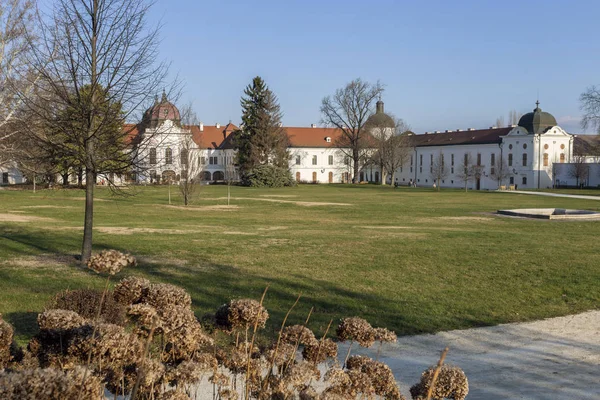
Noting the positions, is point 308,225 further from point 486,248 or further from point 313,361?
point 313,361

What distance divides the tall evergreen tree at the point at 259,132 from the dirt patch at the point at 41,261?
60194 mm

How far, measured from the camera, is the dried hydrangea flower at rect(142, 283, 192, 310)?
344 centimetres

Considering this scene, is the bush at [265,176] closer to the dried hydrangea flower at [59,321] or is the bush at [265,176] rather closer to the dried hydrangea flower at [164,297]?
the dried hydrangea flower at [164,297]

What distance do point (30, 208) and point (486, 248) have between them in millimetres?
24267

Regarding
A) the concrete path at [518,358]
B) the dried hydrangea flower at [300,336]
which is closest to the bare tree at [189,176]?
the concrete path at [518,358]

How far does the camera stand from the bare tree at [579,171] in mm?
81625

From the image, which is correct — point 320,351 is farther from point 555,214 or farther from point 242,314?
point 555,214

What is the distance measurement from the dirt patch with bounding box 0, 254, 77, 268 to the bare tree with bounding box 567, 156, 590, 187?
7900 cm

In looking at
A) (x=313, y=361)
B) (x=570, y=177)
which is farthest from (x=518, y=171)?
(x=313, y=361)

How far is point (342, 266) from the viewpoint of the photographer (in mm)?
14539

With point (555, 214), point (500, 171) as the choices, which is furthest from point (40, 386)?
point (500, 171)

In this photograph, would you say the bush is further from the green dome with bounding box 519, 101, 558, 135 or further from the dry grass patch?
the dry grass patch

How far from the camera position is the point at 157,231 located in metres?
21.5

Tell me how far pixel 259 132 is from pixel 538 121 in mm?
41210
